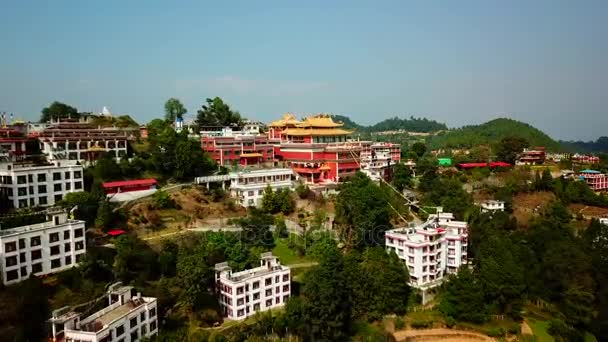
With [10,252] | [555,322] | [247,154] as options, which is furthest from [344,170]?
[10,252]

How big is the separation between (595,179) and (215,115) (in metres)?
35.3

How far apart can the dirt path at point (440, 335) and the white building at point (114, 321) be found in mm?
11331

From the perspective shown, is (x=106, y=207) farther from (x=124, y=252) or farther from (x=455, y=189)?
(x=455, y=189)

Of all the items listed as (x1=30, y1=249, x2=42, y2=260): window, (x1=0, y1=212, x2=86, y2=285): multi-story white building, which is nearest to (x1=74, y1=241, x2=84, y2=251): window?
(x1=0, y1=212, x2=86, y2=285): multi-story white building

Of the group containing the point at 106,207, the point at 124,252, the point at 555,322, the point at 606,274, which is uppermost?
the point at 106,207

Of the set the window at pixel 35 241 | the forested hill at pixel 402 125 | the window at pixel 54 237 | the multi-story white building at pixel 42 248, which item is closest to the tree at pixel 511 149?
the multi-story white building at pixel 42 248

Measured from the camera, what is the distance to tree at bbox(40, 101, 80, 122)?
40156mm

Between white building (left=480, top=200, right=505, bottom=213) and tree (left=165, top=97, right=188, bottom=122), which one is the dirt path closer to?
white building (left=480, top=200, right=505, bottom=213)

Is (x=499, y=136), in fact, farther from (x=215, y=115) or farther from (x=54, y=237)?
(x=54, y=237)

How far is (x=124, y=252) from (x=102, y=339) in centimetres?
600

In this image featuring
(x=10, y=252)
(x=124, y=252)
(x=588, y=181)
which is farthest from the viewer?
(x=588, y=181)

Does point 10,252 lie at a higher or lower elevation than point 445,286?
higher

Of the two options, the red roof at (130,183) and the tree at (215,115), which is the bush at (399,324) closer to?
the red roof at (130,183)

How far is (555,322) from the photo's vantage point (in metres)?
25.2
